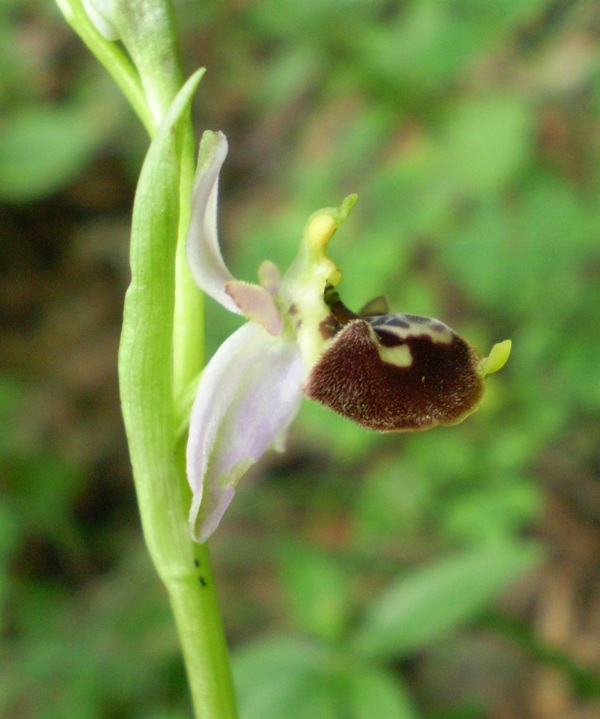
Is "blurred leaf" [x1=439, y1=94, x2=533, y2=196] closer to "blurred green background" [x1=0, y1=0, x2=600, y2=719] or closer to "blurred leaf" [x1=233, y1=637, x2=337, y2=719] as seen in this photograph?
"blurred green background" [x1=0, y1=0, x2=600, y2=719]

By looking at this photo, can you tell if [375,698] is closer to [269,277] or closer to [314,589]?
[314,589]

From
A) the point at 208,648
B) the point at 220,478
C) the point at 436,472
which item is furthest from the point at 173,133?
the point at 436,472

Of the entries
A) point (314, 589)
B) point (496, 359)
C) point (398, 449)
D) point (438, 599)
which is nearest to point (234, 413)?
point (496, 359)

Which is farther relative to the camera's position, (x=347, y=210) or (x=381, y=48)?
(x=381, y=48)

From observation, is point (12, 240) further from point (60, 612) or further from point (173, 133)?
point (173, 133)

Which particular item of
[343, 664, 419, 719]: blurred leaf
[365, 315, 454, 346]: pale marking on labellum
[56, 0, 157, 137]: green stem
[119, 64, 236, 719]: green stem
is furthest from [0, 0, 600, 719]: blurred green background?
[56, 0, 157, 137]: green stem
